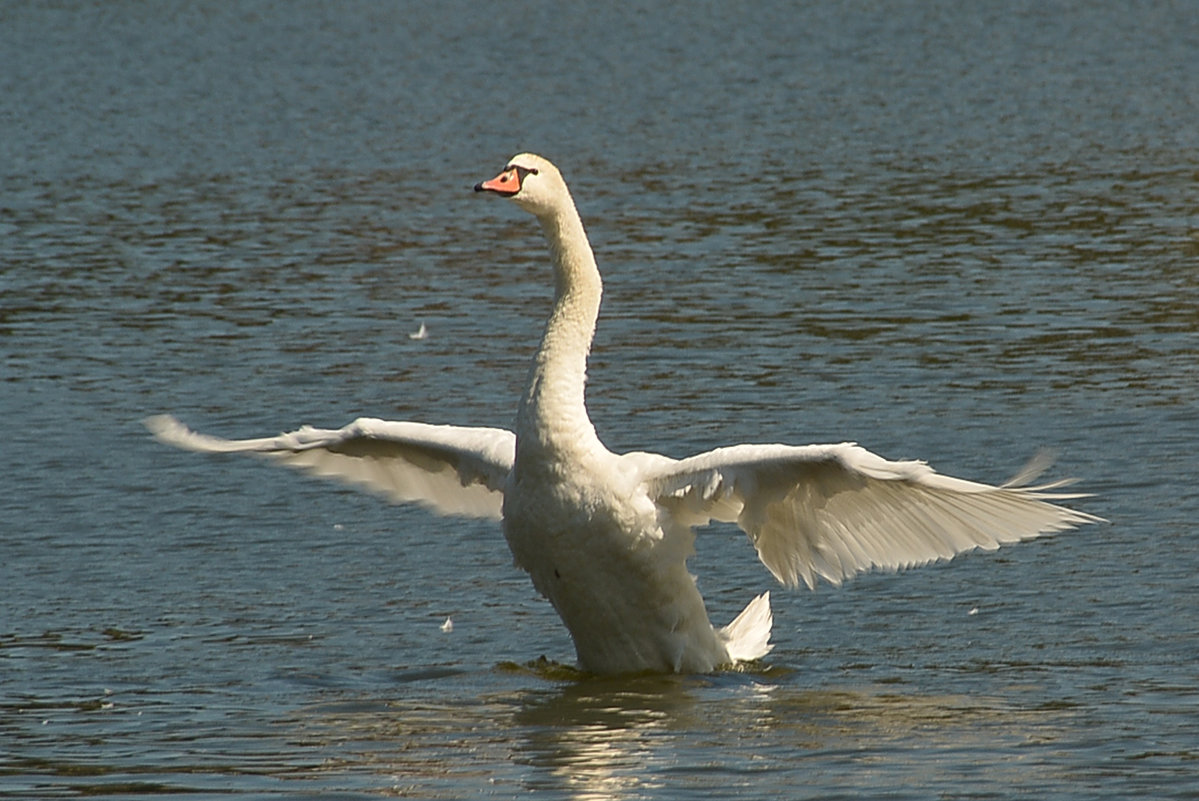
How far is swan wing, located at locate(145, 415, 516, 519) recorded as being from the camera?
10.1 m

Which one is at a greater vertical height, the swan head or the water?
the swan head

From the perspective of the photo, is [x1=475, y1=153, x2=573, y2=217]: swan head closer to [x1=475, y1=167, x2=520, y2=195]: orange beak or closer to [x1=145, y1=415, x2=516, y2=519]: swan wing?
[x1=475, y1=167, x2=520, y2=195]: orange beak

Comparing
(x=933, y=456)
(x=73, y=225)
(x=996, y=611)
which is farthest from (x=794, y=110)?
(x=996, y=611)

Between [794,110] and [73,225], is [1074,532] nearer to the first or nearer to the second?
[73,225]

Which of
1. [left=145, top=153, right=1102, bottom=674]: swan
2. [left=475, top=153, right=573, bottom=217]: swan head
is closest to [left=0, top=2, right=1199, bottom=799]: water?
[left=145, top=153, right=1102, bottom=674]: swan

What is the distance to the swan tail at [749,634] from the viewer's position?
10.0 metres

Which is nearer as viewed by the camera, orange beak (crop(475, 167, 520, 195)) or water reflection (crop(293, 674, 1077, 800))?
water reflection (crop(293, 674, 1077, 800))

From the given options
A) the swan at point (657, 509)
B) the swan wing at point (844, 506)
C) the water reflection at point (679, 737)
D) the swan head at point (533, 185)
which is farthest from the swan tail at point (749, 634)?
the swan head at point (533, 185)

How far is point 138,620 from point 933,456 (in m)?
4.94

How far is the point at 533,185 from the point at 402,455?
183cm

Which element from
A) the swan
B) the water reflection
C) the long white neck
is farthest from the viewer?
the long white neck

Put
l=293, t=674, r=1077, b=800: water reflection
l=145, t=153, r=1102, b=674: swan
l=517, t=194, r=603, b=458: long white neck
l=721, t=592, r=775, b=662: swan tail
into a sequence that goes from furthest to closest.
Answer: l=721, t=592, r=775, b=662: swan tail, l=517, t=194, r=603, b=458: long white neck, l=145, t=153, r=1102, b=674: swan, l=293, t=674, r=1077, b=800: water reflection

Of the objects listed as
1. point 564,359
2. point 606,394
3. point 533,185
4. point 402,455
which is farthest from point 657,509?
point 606,394

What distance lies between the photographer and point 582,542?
9.30 metres
